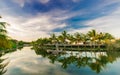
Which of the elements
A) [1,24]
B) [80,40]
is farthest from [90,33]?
[1,24]

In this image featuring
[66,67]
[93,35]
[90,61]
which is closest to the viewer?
[66,67]

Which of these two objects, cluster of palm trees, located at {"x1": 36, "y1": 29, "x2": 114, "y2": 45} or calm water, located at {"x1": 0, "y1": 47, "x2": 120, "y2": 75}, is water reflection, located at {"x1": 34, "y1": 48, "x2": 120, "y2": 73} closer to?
calm water, located at {"x1": 0, "y1": 47, "x2": 120, "y2": 75}

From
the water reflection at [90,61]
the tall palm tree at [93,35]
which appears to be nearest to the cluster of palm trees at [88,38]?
the tall palm tree at [93,35]

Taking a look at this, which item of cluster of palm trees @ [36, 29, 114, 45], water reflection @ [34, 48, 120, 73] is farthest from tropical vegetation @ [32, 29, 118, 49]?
water reflection @ [34, 48, 120, 73]

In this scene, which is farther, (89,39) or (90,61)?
(89,39)

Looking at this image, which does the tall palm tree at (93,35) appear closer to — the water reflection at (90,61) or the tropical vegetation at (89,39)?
the tropical vegetation at (89,39)

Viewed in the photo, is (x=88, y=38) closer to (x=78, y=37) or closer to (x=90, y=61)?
(x=78, y=37)

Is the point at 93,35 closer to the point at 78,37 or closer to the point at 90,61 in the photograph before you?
the point at 78,37

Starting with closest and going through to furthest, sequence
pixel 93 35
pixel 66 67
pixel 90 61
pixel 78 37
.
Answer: pixel 66 67, pixel 90 61, pixel 93 35, pixel 78 37

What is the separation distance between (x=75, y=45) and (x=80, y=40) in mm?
2998

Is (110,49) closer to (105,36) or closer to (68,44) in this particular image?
(105,36)

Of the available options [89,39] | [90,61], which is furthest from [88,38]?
[90,61]

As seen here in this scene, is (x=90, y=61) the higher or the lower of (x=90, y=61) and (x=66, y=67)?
the higher

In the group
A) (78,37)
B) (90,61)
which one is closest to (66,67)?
(90,61)
